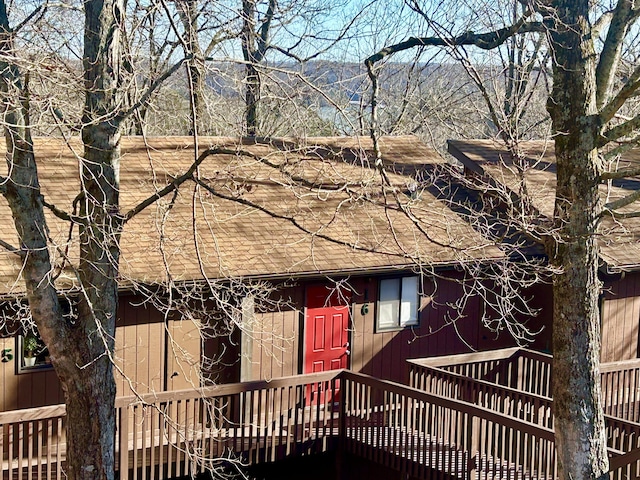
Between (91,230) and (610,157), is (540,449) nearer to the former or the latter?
(610,157)

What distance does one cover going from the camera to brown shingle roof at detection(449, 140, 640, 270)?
16594mm

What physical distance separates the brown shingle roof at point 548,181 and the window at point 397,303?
242cm

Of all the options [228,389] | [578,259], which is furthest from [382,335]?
[578,259]

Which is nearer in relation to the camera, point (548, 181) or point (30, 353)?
point (30, 353)

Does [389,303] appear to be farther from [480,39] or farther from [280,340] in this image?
[480,39]

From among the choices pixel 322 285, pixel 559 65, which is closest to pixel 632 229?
pixel 322 285

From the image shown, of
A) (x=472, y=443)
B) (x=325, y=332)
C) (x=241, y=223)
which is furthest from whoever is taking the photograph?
(x=325, y=332)

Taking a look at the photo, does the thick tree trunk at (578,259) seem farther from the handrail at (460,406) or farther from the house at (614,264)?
the house at (614,264)

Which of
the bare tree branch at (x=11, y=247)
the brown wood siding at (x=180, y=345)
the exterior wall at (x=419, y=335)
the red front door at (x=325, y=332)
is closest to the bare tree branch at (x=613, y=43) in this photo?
the exterior wall at (x=419, y=335)

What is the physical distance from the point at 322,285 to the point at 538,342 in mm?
5019

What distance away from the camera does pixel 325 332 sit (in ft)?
50.8

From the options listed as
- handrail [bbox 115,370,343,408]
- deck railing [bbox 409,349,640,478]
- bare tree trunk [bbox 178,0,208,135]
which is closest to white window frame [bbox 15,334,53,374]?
handrail [bbox 115,370,343,408]

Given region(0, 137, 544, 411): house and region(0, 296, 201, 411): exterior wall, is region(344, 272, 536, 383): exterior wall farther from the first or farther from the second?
region(0, 296, 201, 411): exterior wall

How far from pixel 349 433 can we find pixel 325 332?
224 cm
